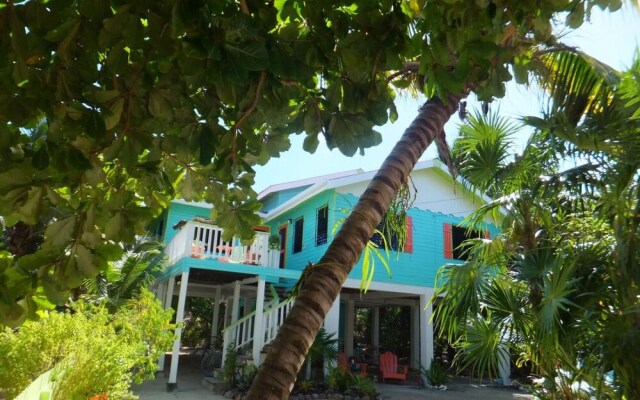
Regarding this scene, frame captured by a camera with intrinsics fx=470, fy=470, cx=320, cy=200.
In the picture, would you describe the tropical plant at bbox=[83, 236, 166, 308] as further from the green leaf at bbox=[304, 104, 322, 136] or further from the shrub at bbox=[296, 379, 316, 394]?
the green leaf at bbox=[304, 104, 322, 136]

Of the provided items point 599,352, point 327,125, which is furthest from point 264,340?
point 327,125

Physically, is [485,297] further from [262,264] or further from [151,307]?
[262,264]

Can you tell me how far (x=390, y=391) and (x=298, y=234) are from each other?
5775mm

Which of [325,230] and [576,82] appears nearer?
[576,82]

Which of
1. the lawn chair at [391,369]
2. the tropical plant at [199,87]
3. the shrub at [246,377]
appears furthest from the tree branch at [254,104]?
the lawn chair at [391,369]

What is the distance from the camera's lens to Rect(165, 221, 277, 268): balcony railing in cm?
1227

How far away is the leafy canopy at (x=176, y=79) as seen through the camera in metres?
1.54

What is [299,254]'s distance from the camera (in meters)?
15.6

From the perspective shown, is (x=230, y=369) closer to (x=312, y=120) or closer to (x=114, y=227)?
(x=114, y=227)

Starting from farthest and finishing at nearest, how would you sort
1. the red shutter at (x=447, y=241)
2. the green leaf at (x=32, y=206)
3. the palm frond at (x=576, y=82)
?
the red shutter at (x=447, y=241) < the palm frond at (x=576, y=82) < the green leaf at (x=32, y=206)

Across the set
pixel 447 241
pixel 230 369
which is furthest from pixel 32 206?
pixel 447 241

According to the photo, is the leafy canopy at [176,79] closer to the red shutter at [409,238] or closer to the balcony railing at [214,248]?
the balcony railing at [214,248]

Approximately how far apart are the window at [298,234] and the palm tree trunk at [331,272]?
13.1 m

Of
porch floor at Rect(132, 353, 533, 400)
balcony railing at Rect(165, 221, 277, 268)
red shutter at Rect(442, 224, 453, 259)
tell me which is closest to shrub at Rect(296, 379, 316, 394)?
porch floor at Rect(132, 353, 533, 400)
